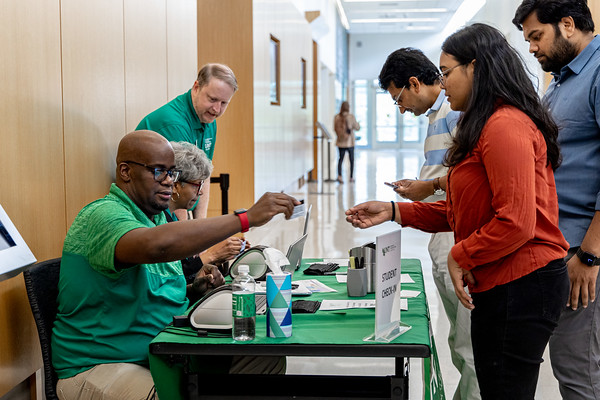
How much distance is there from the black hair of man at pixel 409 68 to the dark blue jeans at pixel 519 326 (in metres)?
1.33

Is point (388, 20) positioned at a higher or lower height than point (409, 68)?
higher

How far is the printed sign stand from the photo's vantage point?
1734 mm

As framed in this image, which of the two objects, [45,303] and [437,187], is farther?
[437,187]

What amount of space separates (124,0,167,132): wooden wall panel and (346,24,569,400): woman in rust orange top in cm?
203

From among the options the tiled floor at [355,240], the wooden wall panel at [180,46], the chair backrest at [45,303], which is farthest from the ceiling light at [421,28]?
the chair backrest at [45,303]

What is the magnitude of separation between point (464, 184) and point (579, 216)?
22.5 inches

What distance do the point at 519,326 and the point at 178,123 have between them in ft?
7.02

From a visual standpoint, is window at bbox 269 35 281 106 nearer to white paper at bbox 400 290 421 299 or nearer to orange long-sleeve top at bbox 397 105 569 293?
white paper at bbox 400 290 421 299

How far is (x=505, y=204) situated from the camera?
5.44 ft

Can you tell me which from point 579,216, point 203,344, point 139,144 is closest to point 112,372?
point 203,344

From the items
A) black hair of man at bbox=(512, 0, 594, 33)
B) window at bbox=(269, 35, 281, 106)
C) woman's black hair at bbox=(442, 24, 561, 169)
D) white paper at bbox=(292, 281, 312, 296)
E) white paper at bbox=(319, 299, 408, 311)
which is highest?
window at bbox=(269, 35, 281, 106)

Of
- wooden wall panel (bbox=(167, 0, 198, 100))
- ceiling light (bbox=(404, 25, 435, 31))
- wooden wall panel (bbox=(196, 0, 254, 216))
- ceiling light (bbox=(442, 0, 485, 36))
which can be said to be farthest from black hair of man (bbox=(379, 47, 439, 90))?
ceiling light (bbox=(404, 25, 435, 31))

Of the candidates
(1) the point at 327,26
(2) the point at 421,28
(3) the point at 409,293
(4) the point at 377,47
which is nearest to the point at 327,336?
(3) the point at 409,293

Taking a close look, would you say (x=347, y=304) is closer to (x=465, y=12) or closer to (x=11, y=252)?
(x=11, y=252)
